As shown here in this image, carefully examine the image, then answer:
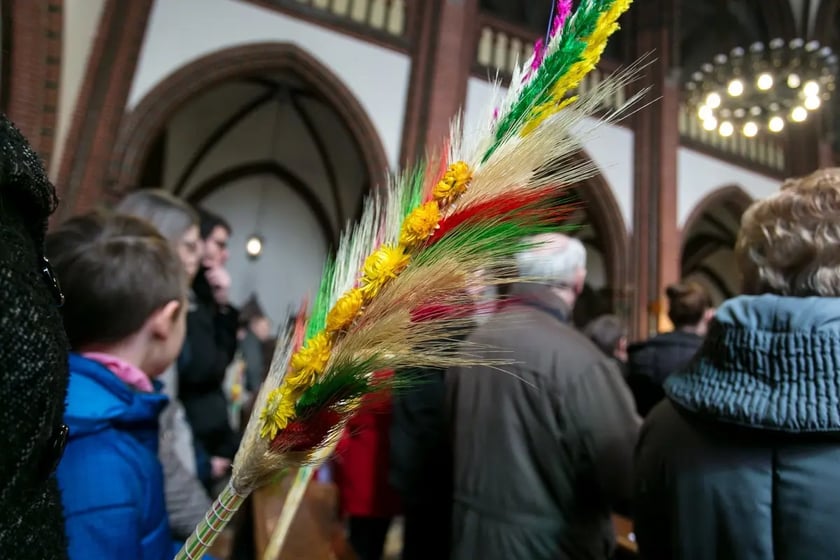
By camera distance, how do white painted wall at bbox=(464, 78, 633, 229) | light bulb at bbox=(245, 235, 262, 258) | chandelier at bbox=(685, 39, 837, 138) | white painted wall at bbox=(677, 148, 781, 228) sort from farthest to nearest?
light bulb at bbox=(245, 235, 262, 258) < white painted wall at bbox=(677, 148, 781, 228) < white painted wall at bbox=(464, 78, 633, 229) < chandelier at bbox=(685, 39, 837, 138)

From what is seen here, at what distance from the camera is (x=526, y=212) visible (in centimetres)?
52

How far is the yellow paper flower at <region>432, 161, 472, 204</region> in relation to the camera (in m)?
0.50

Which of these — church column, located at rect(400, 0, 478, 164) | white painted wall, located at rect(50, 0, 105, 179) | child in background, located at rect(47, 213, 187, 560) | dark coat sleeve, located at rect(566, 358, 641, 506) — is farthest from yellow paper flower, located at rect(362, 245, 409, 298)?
church column, located at rect(400, 0, 478, 164)

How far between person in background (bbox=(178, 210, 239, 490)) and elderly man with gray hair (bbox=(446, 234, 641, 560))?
1.14 metres

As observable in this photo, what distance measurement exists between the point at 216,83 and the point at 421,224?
6.23m

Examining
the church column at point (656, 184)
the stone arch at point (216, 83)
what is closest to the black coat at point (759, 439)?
the stone arch at point (216, 83)

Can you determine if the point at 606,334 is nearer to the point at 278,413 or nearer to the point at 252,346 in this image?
Answer: the point at 278,413

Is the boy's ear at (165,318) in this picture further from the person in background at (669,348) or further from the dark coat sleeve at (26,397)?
the person in background at (669,348)

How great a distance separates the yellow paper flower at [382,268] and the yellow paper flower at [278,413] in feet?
0.41

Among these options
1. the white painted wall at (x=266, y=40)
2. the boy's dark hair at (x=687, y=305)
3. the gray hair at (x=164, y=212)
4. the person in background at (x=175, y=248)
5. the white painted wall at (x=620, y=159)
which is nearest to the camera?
the person in background at (x=175, y=248)

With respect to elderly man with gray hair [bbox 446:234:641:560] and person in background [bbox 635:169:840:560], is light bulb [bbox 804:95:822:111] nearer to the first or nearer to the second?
elderly man with gray hair [bbox 446:234:641:560]

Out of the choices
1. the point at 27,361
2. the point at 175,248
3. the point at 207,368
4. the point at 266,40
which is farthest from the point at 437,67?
the point at 27,361

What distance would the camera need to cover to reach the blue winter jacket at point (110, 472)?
76 centimetres

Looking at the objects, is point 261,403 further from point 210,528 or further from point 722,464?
point 722,464
